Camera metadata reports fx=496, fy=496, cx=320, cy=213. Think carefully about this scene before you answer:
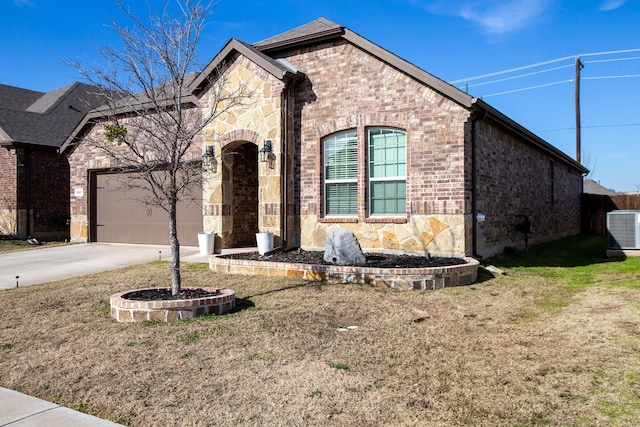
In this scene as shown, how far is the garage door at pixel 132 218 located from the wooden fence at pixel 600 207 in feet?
64.6

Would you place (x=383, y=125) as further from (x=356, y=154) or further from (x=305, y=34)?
(x=305, y=34)

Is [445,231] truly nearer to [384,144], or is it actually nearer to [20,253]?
[384,144]

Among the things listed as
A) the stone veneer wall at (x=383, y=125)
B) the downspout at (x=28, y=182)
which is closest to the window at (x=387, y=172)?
the stone veneer wall at (x=383, y=125)

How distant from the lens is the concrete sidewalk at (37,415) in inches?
145

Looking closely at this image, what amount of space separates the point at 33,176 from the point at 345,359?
18.5m

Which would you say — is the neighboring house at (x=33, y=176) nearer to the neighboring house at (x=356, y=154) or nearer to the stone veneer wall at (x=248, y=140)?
the stone veneer wall at (x=248, y=140)

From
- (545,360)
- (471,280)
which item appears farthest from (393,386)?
(471,280)

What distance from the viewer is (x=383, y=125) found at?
1128 cm

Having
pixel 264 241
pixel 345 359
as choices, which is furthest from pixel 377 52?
pixel 345 359

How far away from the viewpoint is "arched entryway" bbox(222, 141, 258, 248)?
42.7 ft

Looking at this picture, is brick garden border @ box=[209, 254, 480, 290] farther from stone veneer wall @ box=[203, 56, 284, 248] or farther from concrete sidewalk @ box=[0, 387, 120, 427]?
concrete sidewalk @ box=[0, 387, 120, 427]

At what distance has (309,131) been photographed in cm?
1228

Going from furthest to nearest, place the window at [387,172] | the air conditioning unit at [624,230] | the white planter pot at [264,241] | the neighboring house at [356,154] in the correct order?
the air conditioning unit at [624,230]
the white planter pot at [264,241]
the window at [387,172]
the neighboring house at [356,154]

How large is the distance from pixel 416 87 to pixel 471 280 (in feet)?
14.5
